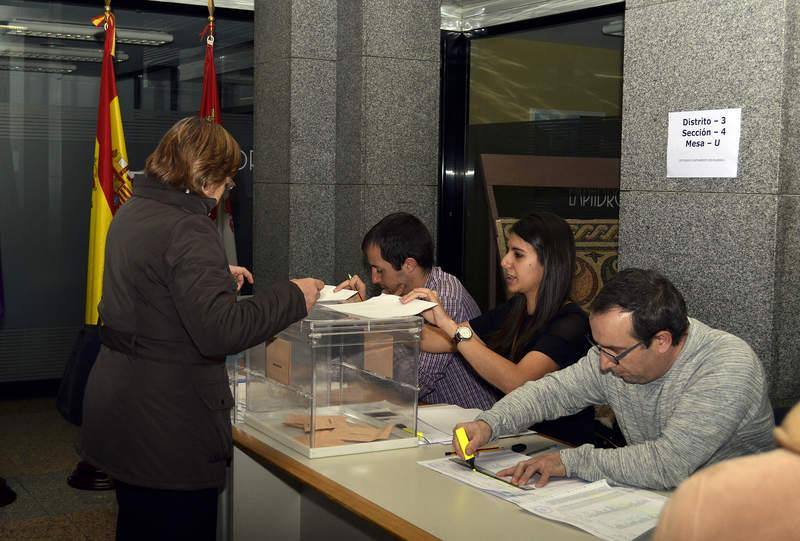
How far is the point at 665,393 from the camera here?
2.28 meters

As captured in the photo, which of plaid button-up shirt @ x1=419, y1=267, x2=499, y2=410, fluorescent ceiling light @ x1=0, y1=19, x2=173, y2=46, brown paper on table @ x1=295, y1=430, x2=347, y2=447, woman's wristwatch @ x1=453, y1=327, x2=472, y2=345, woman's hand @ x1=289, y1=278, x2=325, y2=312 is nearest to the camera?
woman's hand @ x1=289, y1=278, x2=325, y2=312

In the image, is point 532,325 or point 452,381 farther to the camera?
point 452,381

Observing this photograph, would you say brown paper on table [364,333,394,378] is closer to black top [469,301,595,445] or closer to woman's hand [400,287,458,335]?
woman's hand [400,287,458,335]

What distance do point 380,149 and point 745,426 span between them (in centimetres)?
284

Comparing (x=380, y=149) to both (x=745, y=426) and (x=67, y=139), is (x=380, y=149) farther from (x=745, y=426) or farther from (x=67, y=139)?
(x=745, y=426)

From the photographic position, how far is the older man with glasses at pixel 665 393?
2.12 m

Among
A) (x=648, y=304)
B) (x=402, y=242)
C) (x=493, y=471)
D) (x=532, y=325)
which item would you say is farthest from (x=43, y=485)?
(x=648, y=304)

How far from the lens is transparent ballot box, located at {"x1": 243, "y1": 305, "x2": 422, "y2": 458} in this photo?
251 cm

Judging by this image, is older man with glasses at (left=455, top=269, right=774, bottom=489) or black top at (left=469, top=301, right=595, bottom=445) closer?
older man with glasses at (left=455, top=269, right=774, bottom=489)

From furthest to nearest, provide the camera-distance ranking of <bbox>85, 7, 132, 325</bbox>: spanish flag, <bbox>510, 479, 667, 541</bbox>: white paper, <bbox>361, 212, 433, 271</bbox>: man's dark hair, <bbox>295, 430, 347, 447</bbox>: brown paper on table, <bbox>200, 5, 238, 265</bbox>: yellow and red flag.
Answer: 1. <bbox>200, 5, 238, 265</bbox>: yellow and red flag
2. <bbox>85, 7, 132, 325</bbox>: spanish flag
3. <bbox>361, 212, 433, 271</bbox>: man's dark hair
4. <bbox>295, 430, 347, 447</bbox>: brown paper on table
5. <bbox>510, 479, 667, 541</bbox>: white paper

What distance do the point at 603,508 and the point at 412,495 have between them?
43 centimetres

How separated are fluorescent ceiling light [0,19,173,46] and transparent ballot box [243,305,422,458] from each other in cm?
360

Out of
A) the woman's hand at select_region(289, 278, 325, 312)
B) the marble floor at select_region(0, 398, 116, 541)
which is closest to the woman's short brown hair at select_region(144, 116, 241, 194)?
the woman's hand at select_region(289, 278, 325, 312)

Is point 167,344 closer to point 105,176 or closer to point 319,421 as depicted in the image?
point 319,421
